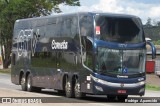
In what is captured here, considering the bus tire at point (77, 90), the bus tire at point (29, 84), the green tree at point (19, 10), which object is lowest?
the bus tire at point (29, 84)

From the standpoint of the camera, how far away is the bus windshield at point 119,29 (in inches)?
863

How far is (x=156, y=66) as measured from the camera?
67938 mm

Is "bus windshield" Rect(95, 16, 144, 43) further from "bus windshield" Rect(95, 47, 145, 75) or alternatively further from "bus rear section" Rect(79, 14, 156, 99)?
"bus windshield" Rect(95, 47, 145, 75)

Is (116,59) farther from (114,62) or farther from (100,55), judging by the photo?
(100,55)

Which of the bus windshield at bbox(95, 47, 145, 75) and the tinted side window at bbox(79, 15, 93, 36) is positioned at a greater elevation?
the tinted side window at bbox(79, 15, 93, 36)

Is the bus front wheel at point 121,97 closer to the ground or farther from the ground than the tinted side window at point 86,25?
closer to the ground

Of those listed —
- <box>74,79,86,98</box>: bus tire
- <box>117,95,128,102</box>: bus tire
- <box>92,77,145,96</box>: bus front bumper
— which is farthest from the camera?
<box>117,95,128,102</box>: bus tire

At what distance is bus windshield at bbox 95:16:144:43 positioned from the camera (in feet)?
71.9

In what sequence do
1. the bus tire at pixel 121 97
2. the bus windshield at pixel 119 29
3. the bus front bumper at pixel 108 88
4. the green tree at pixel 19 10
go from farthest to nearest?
1. the green tree at pixel 19 10
2. the bus tire at pixel 121 97
3. the bus windshield at pixel 119 29
4. the bus front bumper at pixel 108 88

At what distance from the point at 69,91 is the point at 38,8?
4114 cm

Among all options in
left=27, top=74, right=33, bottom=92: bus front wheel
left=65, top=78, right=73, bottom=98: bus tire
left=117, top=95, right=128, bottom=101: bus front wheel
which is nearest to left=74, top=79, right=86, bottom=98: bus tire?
left=65, top=78, right=73, bottom=98: bus tire

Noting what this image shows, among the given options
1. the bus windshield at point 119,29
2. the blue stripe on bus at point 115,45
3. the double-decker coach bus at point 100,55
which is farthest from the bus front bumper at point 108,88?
the bus windshield at point 119,29

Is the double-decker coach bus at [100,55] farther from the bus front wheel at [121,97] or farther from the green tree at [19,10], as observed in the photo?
the green tree at [19,10]

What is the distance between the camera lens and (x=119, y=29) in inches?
873
